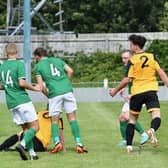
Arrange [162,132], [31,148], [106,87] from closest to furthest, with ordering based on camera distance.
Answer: [31,148] → [162,132] → [106,87]

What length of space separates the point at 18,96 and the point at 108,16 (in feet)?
129

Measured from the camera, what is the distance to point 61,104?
1180 cm

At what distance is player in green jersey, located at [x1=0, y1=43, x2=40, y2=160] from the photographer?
1090 cm

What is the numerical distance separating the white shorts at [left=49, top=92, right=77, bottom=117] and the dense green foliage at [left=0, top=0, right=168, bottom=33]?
3688 cm

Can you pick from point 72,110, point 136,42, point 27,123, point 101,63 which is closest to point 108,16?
point 101,63

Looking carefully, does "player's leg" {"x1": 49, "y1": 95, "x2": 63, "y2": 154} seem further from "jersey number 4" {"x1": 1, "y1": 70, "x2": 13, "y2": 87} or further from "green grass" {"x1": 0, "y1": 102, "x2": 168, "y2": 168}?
"jersey number 4" {"x1": 1, "y1": 70, "x2": 13, "y2": 87}

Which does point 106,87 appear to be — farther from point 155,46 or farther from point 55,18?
point 55,18

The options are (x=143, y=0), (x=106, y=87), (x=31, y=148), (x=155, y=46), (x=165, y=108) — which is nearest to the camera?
(x=31, y=148)

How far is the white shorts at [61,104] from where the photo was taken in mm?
11735

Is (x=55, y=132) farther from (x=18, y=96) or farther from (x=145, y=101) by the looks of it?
(x=145, y=101)

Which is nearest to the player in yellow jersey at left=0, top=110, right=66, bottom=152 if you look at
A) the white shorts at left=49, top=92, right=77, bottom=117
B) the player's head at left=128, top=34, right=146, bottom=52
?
the white shorts at left=49, top=92, right=77, bottom=117

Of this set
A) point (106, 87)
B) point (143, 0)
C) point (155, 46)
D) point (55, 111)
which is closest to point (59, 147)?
point (55, 111)

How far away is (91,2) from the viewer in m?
49.5

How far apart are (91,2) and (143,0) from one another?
367 cm
